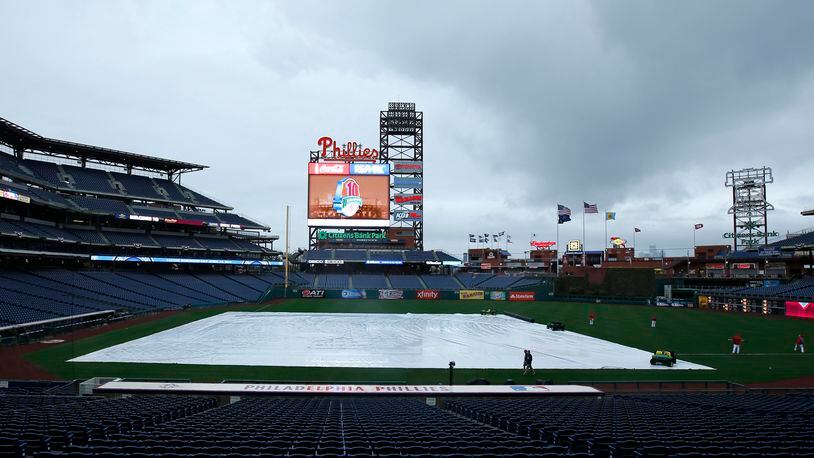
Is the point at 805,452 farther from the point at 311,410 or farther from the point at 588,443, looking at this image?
the point at 311,410

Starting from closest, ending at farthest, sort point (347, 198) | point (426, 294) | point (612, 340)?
1. point (612, 340)
2. point (426, 294)
3. point (347, 198)

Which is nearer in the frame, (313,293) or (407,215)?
(313,293)

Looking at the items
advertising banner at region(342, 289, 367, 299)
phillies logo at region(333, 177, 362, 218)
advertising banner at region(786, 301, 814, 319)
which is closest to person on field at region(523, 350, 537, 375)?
advertising banner at region(786, 301, 814, 319)

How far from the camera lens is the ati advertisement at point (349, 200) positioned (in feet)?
242

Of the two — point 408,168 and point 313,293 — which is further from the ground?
point 408,168

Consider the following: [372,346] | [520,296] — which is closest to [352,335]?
[372,346]

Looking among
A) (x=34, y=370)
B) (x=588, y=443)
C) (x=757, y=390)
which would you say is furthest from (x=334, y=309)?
(x=588, y=443)

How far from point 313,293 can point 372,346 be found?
128ft

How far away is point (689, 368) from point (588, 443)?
69.2 ft

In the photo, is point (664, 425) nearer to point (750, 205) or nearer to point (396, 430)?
point (396, 430)

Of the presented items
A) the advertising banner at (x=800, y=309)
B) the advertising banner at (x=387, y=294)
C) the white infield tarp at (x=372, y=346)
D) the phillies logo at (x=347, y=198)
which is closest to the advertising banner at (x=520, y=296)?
the advertising banner at (x=387, y=294)

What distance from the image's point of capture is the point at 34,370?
75.4ft

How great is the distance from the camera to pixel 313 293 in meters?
67.9

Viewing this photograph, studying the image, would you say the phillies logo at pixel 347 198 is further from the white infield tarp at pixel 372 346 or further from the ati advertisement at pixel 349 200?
the white infield tarp at pixel 372 346
